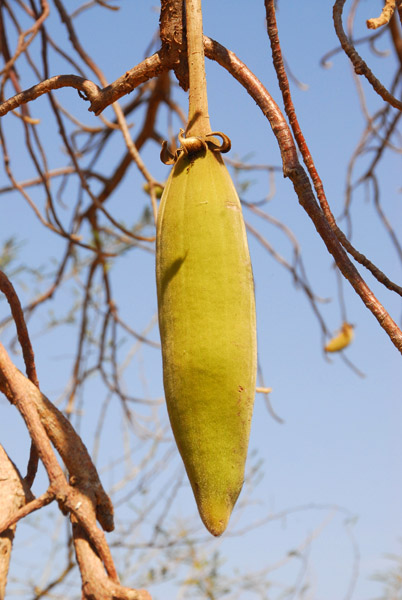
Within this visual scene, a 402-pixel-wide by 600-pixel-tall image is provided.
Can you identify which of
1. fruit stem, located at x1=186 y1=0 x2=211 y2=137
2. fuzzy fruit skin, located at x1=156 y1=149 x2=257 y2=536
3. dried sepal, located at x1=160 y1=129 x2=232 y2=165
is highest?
fruit stem, located at x1=186 y1=0 x2=211 y2=137

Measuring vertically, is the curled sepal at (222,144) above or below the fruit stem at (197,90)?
below

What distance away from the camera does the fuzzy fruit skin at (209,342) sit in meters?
0.57

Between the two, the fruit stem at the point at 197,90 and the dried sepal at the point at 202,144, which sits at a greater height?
the fruit stem at the point at 197,90

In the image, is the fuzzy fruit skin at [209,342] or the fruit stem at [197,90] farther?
the fruit stem at [197,90]

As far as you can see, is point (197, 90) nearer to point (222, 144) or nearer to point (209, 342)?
point (222, 144)

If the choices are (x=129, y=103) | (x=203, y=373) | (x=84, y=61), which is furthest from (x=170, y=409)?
(x=129, y=103)

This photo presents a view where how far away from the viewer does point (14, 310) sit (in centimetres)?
88

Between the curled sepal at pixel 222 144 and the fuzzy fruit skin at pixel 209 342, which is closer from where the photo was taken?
the fuzzy fruit skin at pixel 209 342

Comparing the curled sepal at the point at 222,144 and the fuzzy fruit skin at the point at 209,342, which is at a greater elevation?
the curled sepal at the point at 222,144

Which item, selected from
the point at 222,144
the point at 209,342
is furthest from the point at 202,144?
the point at 209,342

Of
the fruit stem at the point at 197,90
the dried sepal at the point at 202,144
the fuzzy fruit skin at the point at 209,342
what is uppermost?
the fruit stem at the point at 197,90

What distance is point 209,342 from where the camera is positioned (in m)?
0.58

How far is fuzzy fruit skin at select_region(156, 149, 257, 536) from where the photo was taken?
1.87ft

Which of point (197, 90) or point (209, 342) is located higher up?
point (197, 90)
